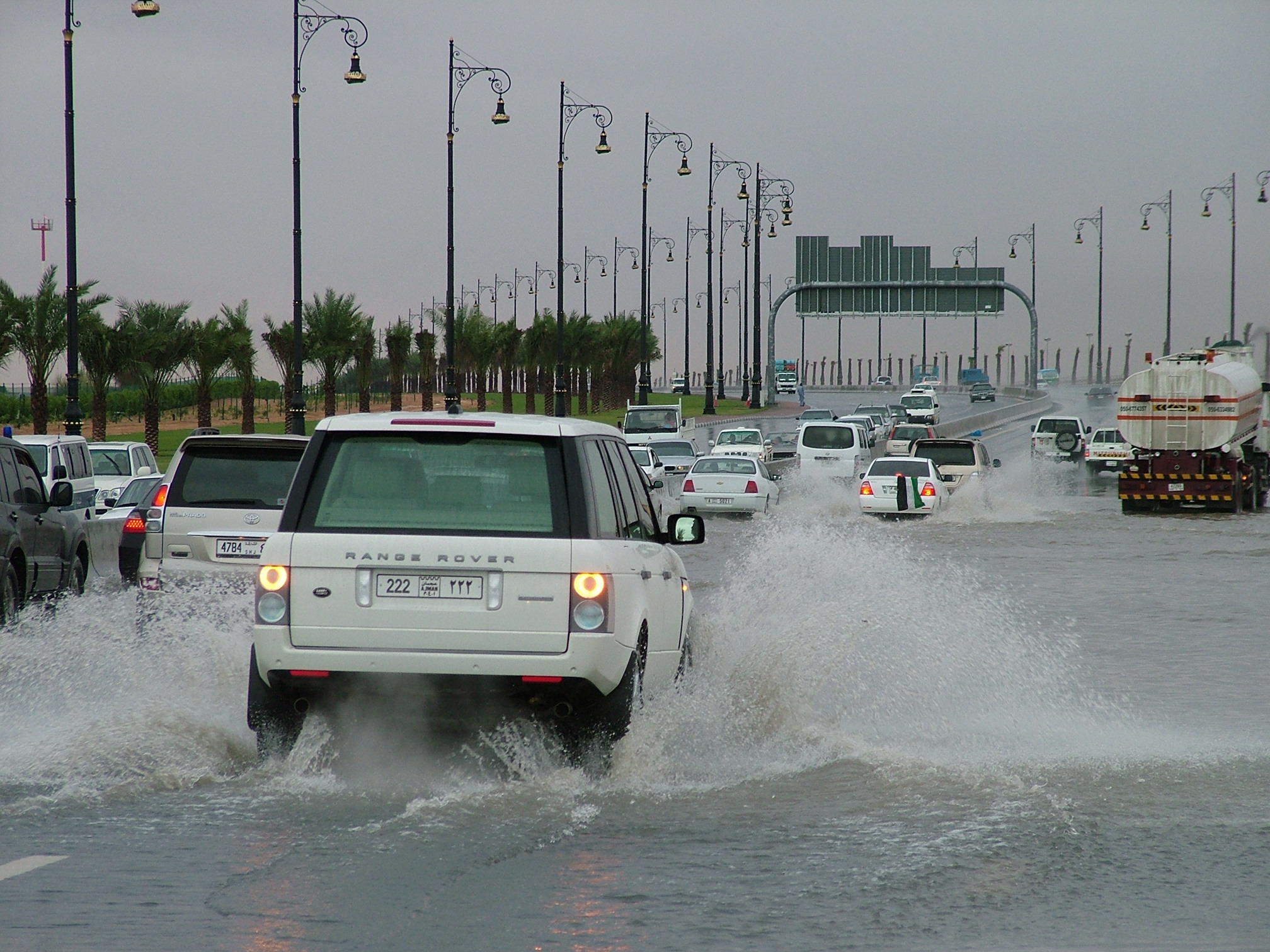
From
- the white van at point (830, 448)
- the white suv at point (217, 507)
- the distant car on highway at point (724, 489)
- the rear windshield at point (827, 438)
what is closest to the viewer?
the white suv at point (217, 507)

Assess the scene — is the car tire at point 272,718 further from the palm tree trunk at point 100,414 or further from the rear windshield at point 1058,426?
the rear windshield at point 1058,426

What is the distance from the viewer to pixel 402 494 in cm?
730

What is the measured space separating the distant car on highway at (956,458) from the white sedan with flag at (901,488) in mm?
2018

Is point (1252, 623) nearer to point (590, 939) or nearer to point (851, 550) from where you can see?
point (851, 550)

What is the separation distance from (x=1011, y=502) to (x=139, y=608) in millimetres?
28802

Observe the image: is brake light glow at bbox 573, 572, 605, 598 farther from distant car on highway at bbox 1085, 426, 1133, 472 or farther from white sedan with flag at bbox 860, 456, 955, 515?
distant car on highway at bbox 1085, 426, 1133, 472

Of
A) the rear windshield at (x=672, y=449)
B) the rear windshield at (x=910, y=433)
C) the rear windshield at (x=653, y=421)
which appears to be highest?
the rear windshield at (x=653, y=421)

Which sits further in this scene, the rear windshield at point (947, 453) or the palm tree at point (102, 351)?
the palm tree at point (102, 351)

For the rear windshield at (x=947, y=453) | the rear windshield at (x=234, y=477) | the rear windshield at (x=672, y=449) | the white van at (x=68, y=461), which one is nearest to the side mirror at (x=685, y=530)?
the rear windshield at (x=234, y=477)

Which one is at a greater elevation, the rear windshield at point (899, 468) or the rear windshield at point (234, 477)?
the rear windshield at point (234, 477)

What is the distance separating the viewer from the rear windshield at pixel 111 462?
28.7 m

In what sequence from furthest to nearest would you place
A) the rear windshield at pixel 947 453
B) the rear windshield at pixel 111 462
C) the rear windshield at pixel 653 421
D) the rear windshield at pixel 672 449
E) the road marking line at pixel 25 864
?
the rear windshield at pixel 653 421 → the rear windshield at pixel 672 449 → the rear windshield at pixel 947 453 → the rear windshield at pixel 111 462 → the road marking line at pixel 25 864

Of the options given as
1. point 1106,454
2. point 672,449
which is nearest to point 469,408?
point 1106,454

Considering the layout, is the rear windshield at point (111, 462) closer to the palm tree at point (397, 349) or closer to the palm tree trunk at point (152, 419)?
the palm tree trunk at point (152, 419)
